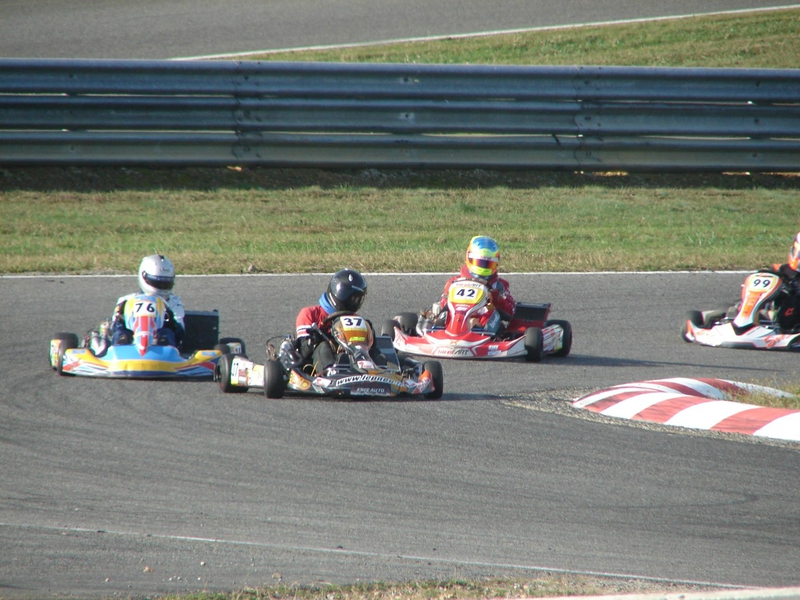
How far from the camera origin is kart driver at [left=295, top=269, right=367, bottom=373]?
8.11 metres

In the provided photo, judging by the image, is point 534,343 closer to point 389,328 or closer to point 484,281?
point 484,281

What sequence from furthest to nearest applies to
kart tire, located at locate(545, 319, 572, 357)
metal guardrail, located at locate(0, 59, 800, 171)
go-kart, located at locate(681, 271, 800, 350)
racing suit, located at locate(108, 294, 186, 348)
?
metal guardrail, located at locate(0, 59, 800, 171) < go-kart, located at locate(681, 271, 800, 350) < kart tire, located at locate(545, 319, 572, 357) < racing suit, located at locate(108, 294, 186, 348)

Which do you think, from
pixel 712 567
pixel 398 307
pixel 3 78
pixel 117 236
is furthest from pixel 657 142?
pixel 712 567

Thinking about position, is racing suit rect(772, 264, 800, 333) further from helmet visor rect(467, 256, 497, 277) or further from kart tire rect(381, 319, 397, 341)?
kart tire rect(381, 319, 397, 341)

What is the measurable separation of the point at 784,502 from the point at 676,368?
12.4 feet

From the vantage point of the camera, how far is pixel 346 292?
8180 millimetres

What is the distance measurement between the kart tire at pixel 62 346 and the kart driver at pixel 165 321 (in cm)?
14

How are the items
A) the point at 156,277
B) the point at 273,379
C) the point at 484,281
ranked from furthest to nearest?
the point at 484,281
the point at 156,277
the point at 273,379

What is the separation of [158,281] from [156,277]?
0.04 m

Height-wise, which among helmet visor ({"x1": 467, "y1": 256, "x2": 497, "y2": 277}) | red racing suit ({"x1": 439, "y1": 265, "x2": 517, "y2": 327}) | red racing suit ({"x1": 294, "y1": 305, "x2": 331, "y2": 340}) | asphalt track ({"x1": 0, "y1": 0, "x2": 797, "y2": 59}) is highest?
asphalt track ({"x1": 0, "y1": 0, "x2": 797, "y2": 59})

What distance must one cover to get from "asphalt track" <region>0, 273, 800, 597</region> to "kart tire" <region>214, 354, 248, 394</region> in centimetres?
8

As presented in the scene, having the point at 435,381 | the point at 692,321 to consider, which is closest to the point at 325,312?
the point at 435,381

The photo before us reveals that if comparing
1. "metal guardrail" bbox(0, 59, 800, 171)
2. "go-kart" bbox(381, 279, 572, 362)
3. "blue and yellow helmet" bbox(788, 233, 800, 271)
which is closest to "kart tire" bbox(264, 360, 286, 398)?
"go-kart" bbox(381, 279, 572, 362)

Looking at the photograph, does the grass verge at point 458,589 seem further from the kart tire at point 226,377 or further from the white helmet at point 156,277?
the white helmet at point 156,277
